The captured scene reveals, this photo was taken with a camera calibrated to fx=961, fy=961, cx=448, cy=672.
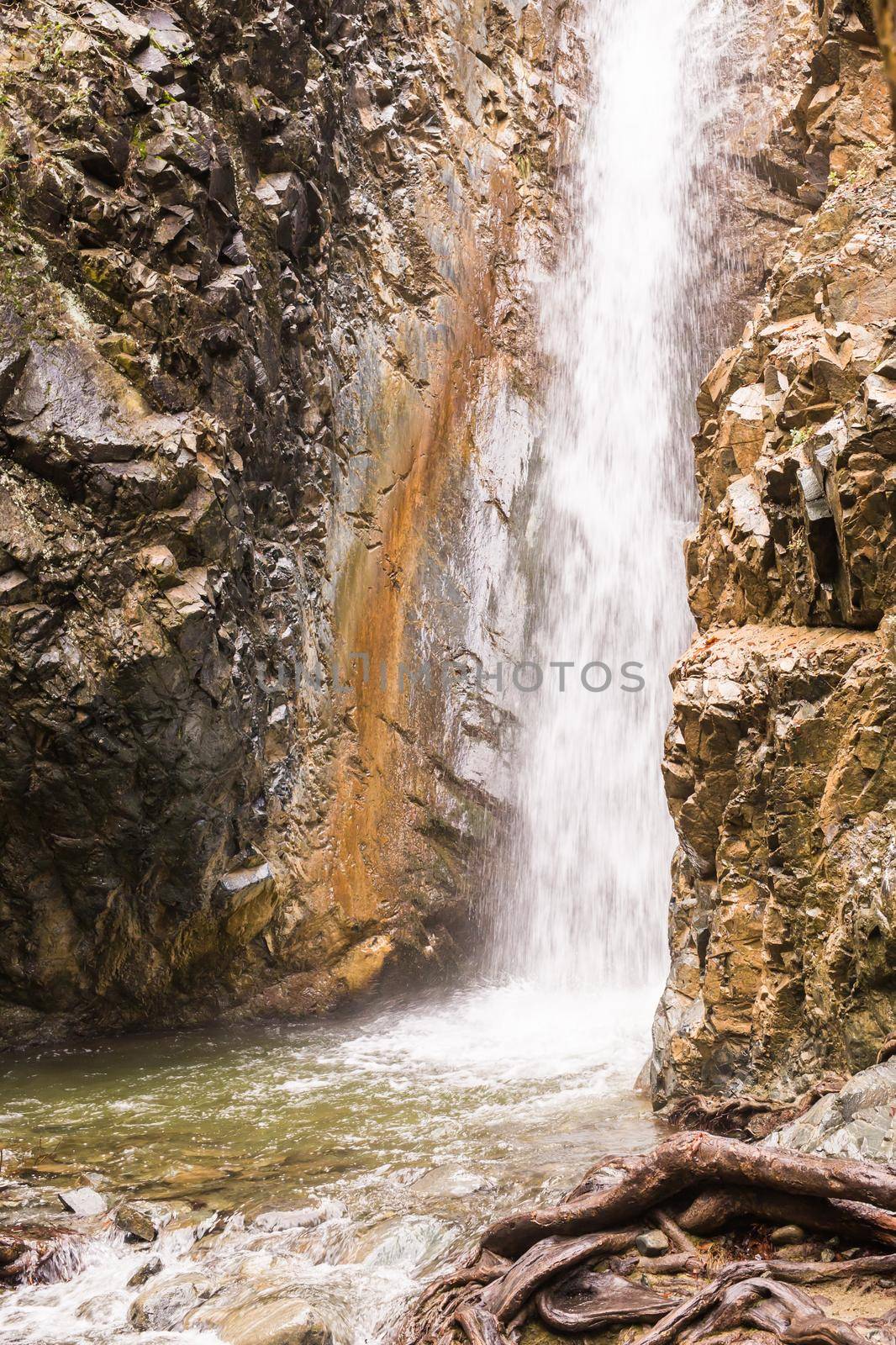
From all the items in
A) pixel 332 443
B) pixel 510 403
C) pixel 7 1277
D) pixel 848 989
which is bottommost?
pixel 7 1277

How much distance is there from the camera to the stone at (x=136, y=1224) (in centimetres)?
630

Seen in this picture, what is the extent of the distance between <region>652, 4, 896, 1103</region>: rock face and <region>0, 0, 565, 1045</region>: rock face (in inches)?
238

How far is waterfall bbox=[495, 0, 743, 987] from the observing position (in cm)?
1529

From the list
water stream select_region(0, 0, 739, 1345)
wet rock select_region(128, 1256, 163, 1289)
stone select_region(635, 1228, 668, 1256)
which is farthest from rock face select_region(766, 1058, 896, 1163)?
wet rock select_region(128, 1256, 163, 1289)

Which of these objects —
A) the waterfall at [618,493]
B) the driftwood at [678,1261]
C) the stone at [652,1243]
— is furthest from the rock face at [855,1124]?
the waterfall at [618,493]

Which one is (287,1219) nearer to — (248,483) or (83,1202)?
(83,1202)

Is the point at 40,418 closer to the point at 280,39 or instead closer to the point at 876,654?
the point at 280,39

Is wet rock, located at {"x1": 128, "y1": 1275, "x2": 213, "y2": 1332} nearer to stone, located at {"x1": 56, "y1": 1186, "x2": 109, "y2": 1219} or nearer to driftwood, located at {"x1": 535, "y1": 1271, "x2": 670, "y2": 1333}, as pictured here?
stone, located at {"x1": 56, "y1": 1186, "x2": 109, "y2": 1219}

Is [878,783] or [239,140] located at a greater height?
[239,140]

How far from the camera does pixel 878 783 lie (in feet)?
21.2

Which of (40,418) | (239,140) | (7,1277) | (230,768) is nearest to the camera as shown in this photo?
(7,1277)

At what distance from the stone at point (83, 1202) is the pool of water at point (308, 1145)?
10cm

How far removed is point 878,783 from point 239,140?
40.2ft

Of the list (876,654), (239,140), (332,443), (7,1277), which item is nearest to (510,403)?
(332,443)
